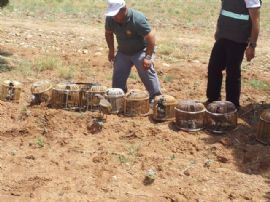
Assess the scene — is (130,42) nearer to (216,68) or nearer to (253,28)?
(216,68)

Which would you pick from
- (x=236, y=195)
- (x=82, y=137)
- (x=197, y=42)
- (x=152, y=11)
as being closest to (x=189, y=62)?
(x=197, y=42)

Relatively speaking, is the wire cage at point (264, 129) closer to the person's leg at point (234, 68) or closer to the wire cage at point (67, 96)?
the person's leg at point (234, 68)

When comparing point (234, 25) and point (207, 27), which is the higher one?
point (234, 25)

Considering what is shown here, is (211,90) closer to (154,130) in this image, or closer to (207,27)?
(154,130)

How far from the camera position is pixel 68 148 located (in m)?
5.86

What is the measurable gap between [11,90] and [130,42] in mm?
1822

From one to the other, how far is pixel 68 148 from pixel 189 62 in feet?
16.6

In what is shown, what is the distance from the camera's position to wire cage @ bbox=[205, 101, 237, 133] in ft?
20.1

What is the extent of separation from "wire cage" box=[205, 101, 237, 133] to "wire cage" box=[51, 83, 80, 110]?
1.82 metres

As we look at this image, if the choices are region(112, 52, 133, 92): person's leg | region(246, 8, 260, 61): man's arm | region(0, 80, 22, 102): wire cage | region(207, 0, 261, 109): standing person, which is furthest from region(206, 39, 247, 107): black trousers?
region(0, 80, 22, 102): wire cage

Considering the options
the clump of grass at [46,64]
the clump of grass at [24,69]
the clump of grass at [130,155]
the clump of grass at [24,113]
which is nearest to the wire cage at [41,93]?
the clump of grass at [24,113]

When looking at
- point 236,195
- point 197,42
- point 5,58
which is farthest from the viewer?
point 197,42

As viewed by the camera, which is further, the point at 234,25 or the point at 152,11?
the point at 152,11

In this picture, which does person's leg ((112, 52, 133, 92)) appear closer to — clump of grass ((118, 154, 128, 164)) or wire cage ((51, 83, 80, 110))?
wire cage ((51, 83, 80, 110))
